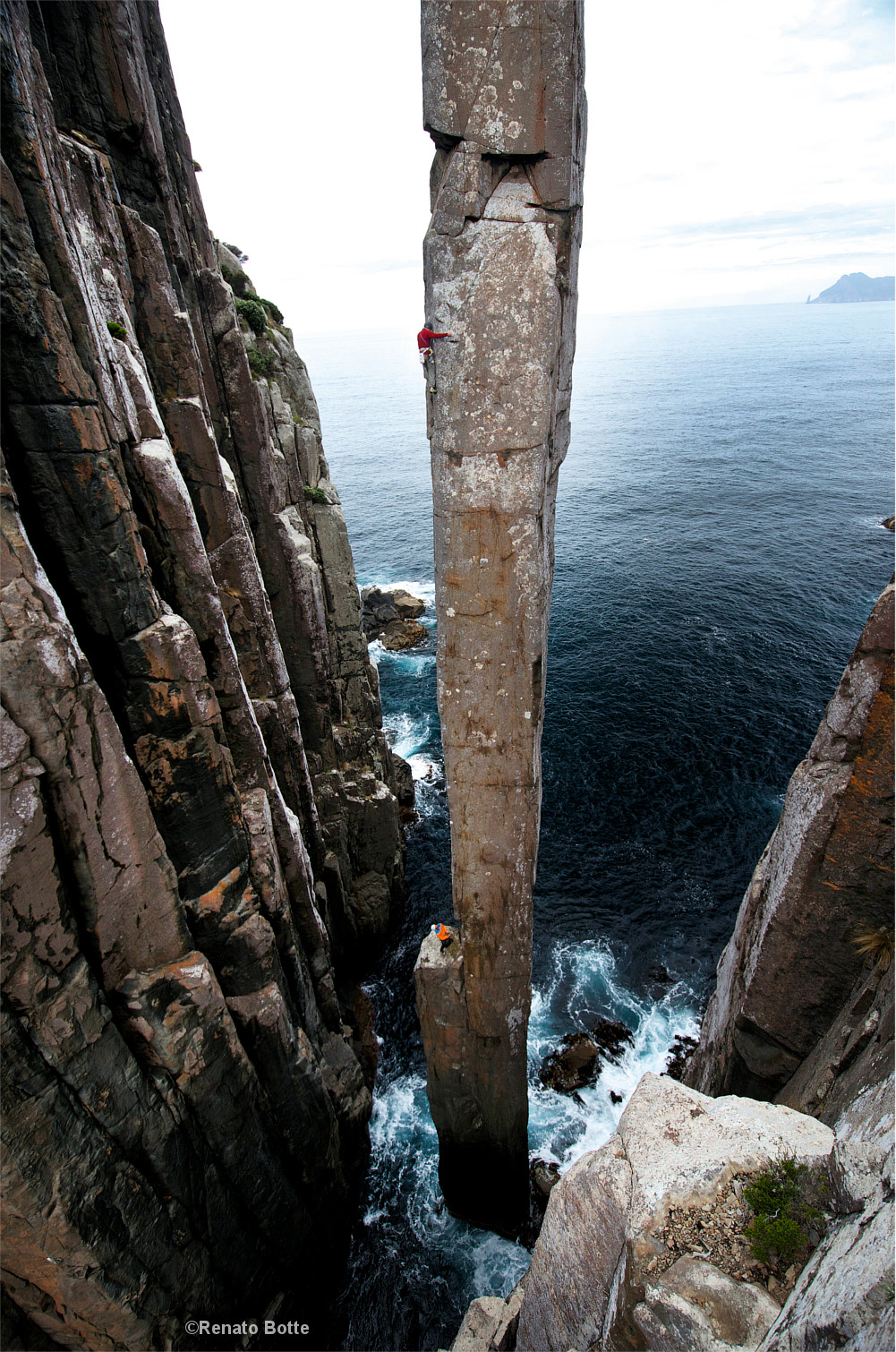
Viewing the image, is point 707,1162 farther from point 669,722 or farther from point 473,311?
point 669,722

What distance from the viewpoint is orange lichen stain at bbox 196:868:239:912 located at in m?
13.2

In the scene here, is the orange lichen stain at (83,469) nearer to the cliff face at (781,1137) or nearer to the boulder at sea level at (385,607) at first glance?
the cliff face at (781,1137)

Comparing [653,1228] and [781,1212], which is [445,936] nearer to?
[653,1228]

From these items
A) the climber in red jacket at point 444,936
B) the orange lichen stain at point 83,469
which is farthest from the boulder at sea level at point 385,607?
the orange lichen stain at point 83,469

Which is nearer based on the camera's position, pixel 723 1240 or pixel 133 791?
pixel 723 1240

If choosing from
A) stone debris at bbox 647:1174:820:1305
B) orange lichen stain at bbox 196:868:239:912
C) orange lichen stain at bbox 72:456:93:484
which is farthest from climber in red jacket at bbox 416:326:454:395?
stone debris at bbox 647:1174:820:1305

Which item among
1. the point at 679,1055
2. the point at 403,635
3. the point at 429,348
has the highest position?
the point at 429,348

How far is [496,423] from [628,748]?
30004 mm

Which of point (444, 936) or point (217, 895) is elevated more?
point (217, 895)

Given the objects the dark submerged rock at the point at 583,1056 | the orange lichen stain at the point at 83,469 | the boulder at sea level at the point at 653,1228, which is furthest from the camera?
the dark submerged rock at the point at 583,1056

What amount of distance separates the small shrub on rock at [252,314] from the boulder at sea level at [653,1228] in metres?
26.5

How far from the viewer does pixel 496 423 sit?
39.3 ft

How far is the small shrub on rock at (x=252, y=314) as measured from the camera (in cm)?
2447

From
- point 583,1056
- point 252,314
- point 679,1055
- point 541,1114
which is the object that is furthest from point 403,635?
point 541,1114
